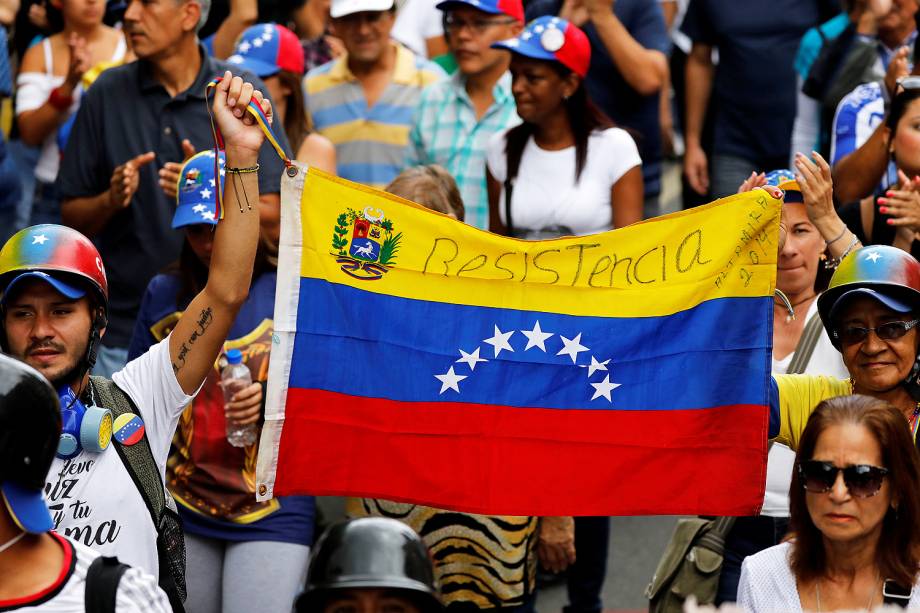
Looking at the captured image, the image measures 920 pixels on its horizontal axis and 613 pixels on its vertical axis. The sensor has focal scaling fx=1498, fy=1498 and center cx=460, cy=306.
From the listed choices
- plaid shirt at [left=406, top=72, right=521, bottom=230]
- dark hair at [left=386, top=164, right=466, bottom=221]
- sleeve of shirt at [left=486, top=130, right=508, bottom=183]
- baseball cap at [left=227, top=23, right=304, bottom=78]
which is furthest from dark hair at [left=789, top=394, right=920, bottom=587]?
baseball cap at [left=227, top=23, right=304, bottom=78]

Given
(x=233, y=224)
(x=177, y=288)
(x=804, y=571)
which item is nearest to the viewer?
(x=804, y=571)

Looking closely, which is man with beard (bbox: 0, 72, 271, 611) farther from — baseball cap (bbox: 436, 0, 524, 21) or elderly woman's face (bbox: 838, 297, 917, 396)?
baseball cap (bbox: 436, 0, 524, 21)

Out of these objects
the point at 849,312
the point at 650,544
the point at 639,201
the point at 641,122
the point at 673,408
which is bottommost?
the point at 650,544

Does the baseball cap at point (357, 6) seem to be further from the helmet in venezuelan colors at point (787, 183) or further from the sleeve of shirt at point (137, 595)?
the sleeve of shirt at point (137, 595)

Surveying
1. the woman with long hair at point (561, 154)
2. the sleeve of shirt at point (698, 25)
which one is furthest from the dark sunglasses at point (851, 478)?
the sleeve of shirt at point (698, 25)

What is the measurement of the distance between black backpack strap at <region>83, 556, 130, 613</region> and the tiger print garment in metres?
2.69

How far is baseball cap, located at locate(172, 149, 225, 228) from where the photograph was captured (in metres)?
5.98

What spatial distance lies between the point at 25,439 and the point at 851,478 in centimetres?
240

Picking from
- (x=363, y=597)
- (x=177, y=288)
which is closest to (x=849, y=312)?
(x=363, y=597)

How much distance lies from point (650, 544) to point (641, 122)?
7.87ft

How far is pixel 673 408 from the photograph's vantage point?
5.28 m

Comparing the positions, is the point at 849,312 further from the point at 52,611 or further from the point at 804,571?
the point at 52,611

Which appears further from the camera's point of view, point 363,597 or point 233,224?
point 233,224

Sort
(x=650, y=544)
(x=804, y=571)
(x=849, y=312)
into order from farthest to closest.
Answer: (x=650, y=544), (x=849, y=312), (x=804, y=571)
